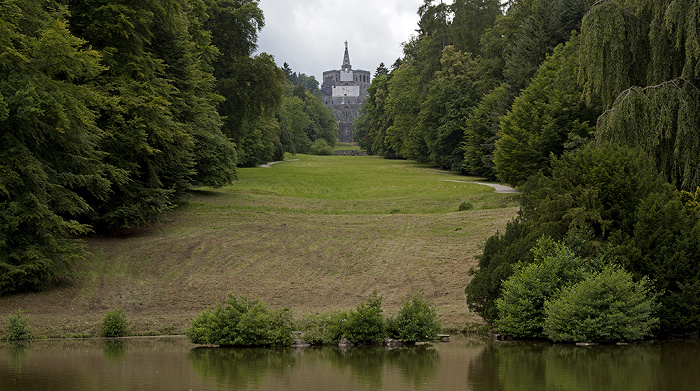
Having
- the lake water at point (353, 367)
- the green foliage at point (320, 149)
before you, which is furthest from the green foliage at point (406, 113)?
the lake water at point (353, 367)

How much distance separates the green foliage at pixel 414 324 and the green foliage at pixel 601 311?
2.30m

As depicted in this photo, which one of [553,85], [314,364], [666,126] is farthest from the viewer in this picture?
[553,85]

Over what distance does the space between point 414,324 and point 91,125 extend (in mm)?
11867

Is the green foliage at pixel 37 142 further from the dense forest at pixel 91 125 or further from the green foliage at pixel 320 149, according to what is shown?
the green foliage at pixel 320 149

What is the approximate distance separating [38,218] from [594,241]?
1379 cm

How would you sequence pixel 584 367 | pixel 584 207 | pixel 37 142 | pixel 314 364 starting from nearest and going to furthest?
pixel 584 367 → pixel 314 364 → pixel 584 207 → pixel 37 142

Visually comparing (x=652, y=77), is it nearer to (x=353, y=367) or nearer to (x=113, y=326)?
(x=353, y=367)

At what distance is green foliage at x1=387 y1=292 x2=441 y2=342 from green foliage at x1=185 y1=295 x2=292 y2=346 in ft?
7.30

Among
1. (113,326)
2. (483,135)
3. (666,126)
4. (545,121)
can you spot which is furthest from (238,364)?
(483,135)

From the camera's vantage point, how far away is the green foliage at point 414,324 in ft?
45.9

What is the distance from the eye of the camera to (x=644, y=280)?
13.4m

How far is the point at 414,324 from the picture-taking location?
13.9 m

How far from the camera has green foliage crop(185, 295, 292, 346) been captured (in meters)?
13.6

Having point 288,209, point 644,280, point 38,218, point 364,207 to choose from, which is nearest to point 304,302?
point 38,218
